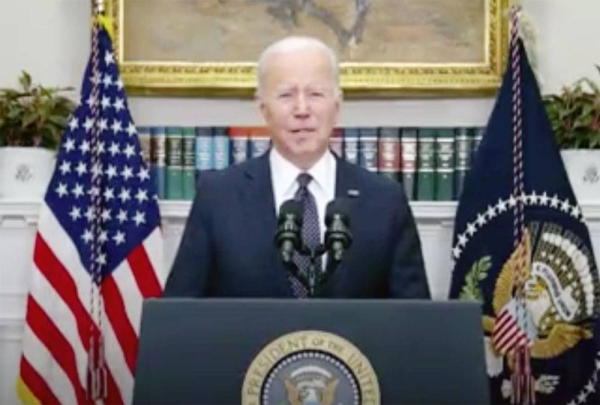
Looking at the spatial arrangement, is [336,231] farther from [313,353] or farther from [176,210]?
[176,210]

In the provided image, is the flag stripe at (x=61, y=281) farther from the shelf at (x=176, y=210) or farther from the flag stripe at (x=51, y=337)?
the shelf at (x=176, y=210)

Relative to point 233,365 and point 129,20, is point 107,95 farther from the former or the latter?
point 233,365

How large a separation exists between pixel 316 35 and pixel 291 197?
213 centimetres

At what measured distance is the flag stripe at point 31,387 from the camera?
4.01 meters

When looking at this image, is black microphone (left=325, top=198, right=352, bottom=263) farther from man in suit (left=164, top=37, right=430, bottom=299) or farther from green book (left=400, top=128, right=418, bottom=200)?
green book (left=400, top=128, right=418, bottom=200)

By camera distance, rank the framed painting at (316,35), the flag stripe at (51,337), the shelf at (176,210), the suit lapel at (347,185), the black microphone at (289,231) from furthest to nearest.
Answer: the framed painting at (316,35)
the shelf at (176,210)
the flag stripe at (51,337)
the suit lapel at (347,185)
the black microphone at (289,231)

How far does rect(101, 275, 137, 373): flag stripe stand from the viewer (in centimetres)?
402

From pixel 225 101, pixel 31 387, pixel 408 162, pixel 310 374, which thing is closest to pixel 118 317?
pixel 31 387

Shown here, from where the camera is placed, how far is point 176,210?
164 inches

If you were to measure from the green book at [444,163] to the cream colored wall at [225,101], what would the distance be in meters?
0.22

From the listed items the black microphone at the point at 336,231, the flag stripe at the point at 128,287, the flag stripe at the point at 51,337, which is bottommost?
the flag stripe at the point at 51,337

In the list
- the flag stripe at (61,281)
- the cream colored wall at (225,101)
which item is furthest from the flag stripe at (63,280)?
the cream colored wall at (225,101)

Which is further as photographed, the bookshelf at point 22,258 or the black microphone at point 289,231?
the bookshelf at point 22,258

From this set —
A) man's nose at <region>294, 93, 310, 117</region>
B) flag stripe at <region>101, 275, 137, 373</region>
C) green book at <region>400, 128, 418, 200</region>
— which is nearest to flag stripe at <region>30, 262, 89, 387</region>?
flag stripe at <region>101, 275, 137, 373</region>
